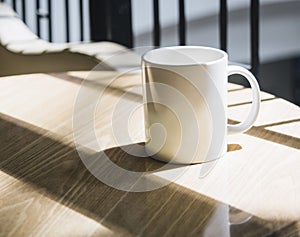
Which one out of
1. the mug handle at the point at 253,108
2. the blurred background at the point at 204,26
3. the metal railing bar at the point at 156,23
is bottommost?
the blurred background at the point at 204,26

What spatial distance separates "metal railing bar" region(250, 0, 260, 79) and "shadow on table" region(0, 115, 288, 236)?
3.01ft

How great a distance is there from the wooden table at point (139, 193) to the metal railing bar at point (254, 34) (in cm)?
65

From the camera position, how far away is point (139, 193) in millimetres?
797

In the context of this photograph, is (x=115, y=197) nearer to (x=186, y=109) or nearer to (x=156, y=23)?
(x=186, y=109)

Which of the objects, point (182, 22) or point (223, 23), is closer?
point (223, 23)

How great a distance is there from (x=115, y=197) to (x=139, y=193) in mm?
31

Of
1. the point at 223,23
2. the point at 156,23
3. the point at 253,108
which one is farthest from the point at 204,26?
the point at 253,108

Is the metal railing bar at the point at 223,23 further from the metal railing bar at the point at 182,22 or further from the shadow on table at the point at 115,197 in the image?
the shadow on table at the point at 115,197

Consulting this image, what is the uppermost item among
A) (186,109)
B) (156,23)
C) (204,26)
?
(186,109)

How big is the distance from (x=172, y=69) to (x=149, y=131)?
11cm

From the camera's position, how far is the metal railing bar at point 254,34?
1738 millimetres

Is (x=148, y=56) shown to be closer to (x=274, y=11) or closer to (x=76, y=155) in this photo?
(x=76, y=155)

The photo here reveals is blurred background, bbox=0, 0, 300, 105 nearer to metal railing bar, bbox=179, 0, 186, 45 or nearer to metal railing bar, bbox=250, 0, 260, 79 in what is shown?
metal railing bar, bbox=179, 0, 186, 45

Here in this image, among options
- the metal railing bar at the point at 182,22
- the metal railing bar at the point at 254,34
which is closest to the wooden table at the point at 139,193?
the metal railing bar at the point at 254,34
